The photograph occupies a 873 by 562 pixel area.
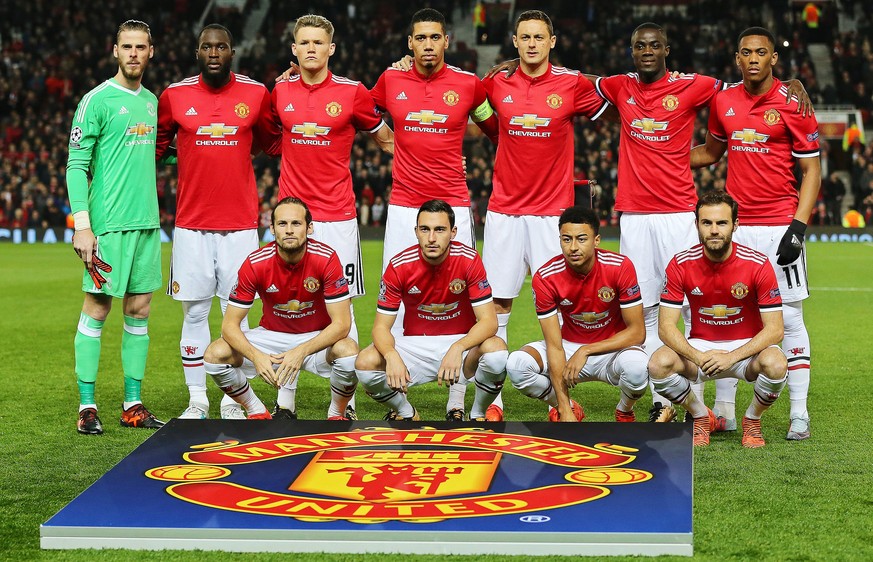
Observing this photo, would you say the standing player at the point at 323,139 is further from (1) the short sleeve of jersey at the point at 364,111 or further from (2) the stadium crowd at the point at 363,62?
(2) the stadium crowd at the point at 363,62

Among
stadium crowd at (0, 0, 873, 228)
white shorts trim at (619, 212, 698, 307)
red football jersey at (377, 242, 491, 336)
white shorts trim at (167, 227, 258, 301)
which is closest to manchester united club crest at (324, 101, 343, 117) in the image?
white shorts trim at (167, 227, 258, 301)

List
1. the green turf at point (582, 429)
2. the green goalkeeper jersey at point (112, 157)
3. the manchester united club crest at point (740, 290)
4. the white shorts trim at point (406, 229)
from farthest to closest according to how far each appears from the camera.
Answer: the white shorts trim at point (406, 229) < the green goalkeeper jersey at point (112, 157) < the manchester united club crest at point (740, 290) < the green turf at point (582, 429)

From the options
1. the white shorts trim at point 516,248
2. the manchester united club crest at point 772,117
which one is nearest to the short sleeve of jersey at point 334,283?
the white shorts trim at point 516,248

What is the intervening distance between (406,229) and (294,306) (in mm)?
909

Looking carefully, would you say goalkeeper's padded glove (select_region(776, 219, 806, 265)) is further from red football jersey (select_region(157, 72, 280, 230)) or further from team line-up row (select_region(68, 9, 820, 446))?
red football jersey (select_region(157, 72, 280, 230))

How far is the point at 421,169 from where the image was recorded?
23.1 feet

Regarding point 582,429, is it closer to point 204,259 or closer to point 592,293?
point 592,293

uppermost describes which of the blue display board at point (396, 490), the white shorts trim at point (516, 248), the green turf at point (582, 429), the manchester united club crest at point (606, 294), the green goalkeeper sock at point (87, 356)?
the white shorts trim at point (516, 248)

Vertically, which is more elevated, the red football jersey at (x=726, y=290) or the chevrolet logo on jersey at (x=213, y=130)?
the chevrolet logo on jersey at (x=213, y=130)

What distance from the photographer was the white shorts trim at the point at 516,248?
23.0 ft

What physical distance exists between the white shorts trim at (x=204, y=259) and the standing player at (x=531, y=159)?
4.98 feet

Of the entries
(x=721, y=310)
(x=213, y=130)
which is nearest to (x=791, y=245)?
(x=721, y=310)

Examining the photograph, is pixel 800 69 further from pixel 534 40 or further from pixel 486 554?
pixel 486 554

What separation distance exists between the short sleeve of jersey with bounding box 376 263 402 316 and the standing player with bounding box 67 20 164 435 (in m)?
1.42
